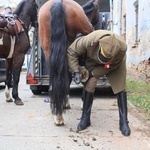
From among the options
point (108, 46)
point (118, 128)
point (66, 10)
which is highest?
point (66, 10)

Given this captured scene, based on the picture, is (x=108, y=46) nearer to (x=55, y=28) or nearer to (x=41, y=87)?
(x=55, y=28)

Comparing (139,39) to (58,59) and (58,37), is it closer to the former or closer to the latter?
(58,37)

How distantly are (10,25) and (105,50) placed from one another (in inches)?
111

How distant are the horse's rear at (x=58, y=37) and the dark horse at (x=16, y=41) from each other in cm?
179

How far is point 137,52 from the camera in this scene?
1101 cm

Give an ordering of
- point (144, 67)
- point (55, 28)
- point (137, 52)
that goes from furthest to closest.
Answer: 1. point (137, 52)
2. point (144, 67)
3. point (55, 28)

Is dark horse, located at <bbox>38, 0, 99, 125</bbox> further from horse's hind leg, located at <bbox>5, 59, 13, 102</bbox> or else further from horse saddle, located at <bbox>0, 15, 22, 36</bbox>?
horse's hind leg, located at <bbox>5, 59, 13, 102</bbox>

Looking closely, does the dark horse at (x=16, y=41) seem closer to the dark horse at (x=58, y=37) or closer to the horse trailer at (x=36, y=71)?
the horse trailer at (x=36, y=71)

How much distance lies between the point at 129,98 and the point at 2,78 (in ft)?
14.7

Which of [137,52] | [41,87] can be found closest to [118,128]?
[41,87]

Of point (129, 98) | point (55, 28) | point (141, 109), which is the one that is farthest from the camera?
point (129, 98)

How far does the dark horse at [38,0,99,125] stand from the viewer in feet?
12.7

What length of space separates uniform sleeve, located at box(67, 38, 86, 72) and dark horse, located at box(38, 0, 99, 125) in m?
0.07

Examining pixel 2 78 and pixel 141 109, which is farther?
pixel 2 78
